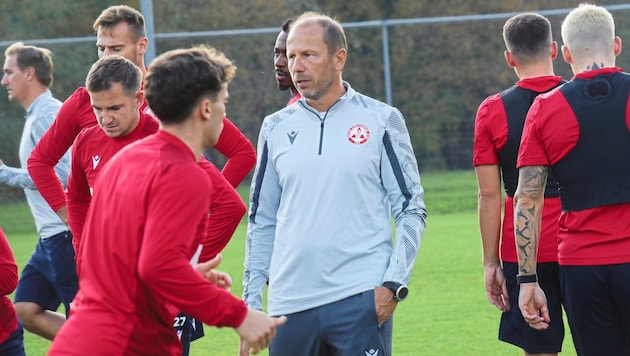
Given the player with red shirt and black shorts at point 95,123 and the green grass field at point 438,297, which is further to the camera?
the green grass field at point 438,297

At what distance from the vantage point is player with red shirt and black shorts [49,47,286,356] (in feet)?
12.3

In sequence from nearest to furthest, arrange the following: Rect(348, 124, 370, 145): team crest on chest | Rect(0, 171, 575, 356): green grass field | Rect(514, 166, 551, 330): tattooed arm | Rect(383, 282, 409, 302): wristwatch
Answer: Rect(383, 282, 409, 302): wristwatch → Rect(348, 124, 370, 145): team crest on chest → Rect(514, 166, 551, 330): tattooed arm → Rect(0, 171, 575, 356): green grass field

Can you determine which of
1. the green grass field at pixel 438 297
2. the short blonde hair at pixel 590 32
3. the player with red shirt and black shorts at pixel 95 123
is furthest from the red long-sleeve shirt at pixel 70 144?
the green grass field at pixel 438 297

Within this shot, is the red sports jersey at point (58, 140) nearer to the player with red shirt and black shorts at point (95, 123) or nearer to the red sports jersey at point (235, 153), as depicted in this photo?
the player with red shirt and black shorts at point (95, 123)

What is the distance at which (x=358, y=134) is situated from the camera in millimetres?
5031

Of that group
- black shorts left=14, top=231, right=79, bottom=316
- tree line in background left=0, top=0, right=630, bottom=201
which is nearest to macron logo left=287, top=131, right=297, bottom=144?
black shorts left=14, top=231, right=79, bottom=316

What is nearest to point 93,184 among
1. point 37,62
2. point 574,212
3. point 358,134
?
point 358,134

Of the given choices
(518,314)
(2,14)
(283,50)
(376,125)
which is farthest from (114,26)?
(2,14)

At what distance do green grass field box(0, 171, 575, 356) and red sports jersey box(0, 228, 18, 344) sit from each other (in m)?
3.36

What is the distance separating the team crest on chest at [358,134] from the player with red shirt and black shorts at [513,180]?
1.16m

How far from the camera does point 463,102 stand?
21859mm

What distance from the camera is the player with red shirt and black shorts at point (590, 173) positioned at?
204 inches

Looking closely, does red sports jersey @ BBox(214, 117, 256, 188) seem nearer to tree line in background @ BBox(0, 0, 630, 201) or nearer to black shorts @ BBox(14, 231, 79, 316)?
black shorts @ BBox(14, 231, 79, 316)

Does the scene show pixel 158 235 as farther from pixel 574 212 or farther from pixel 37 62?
pixel 37 62
